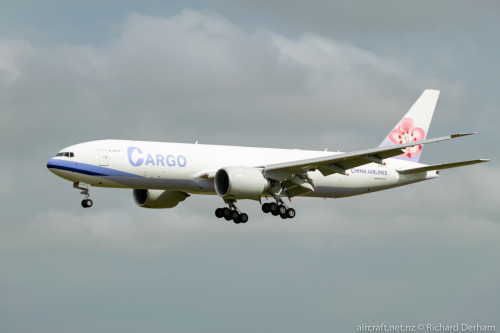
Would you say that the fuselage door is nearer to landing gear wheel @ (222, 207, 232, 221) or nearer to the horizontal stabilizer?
landing gear wheel @ (222, 207, 232, 221)

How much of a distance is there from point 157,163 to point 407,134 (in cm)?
1802

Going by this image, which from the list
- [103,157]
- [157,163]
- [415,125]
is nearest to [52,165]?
[103,157]

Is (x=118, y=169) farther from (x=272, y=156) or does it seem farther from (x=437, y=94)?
(x=437, y=94)

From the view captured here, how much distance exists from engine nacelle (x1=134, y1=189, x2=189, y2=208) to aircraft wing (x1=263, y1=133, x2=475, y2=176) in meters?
7.25

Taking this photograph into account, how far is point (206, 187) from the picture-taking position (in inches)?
1944

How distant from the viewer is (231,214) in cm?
5269

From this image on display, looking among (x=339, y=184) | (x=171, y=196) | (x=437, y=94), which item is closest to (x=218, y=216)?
(x=171, y=196)

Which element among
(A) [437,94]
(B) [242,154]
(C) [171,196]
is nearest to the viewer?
(B) [242,154]

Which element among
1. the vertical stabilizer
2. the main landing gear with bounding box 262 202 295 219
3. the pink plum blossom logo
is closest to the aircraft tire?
the main landing gear with bounding box 262 202 295 219

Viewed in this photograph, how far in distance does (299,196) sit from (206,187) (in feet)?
19.5

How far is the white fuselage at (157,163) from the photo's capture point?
47062 millimetres

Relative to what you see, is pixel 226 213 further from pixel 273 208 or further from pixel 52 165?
pixel 52 165

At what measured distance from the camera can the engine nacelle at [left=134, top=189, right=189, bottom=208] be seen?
54344mm

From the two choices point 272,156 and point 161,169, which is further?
point 272,156
